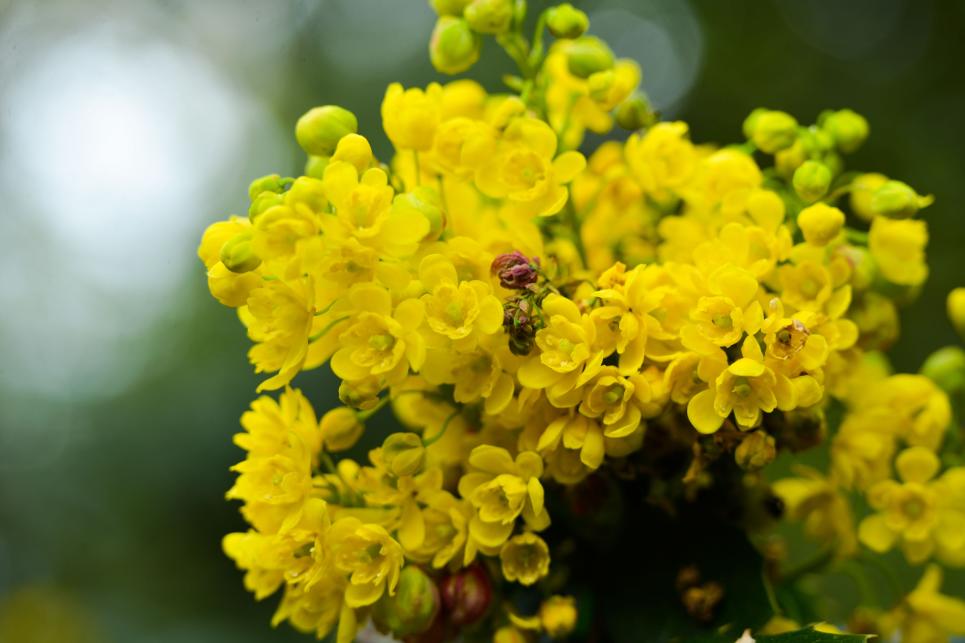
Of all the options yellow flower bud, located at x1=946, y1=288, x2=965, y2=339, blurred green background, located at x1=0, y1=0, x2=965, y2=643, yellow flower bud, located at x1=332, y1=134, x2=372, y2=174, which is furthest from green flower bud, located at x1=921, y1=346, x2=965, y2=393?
blurred green background, located at x1=0, y1=0, x2=965, y2=643

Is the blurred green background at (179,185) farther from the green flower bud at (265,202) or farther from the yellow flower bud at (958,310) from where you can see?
the green flower bud at (265,202)

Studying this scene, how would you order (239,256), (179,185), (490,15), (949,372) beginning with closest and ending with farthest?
(239,256), (490,15), (949,372), (179,185)

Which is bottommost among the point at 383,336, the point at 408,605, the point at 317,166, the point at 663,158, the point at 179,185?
the point at 408,605

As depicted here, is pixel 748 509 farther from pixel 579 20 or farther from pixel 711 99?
pixel 711 99

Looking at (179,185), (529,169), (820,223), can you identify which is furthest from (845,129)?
(179,185)

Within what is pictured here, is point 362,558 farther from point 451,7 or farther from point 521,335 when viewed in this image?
point 451,7

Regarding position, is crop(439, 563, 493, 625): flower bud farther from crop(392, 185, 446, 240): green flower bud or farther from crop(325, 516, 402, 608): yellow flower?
crop(392, 185, 446, 240): green flower bud
